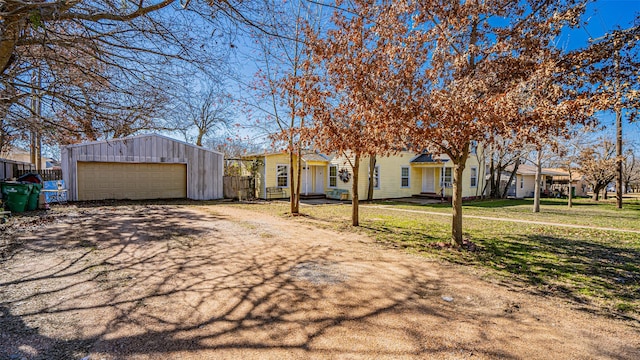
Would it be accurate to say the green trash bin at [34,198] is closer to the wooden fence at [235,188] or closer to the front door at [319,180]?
the wooden fence at [235,188]

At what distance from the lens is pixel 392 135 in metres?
6.22

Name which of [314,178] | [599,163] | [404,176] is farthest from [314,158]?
[599,163]

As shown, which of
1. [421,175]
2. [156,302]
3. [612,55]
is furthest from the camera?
[421,175]

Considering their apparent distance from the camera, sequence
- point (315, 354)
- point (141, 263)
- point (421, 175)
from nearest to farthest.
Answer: point (315, 354) → point (141, 263) → point (421, 175)

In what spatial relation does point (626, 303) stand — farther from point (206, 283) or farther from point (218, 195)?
point (218, 195)

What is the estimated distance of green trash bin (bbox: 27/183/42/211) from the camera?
10625 mm

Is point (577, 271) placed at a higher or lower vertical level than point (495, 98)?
lower

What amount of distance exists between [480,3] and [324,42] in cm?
346

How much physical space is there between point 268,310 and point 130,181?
1492 centimetres

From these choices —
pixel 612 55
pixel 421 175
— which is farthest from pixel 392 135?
pixel 421 175

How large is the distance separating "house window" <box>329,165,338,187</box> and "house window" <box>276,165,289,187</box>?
9.71 ft

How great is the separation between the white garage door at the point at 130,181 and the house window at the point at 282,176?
5.25 meters

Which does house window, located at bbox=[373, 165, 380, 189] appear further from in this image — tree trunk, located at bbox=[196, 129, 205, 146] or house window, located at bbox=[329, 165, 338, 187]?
tree trunk, located at bbox=[196, 129, 205, 146]

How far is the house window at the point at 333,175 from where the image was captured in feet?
64.7
